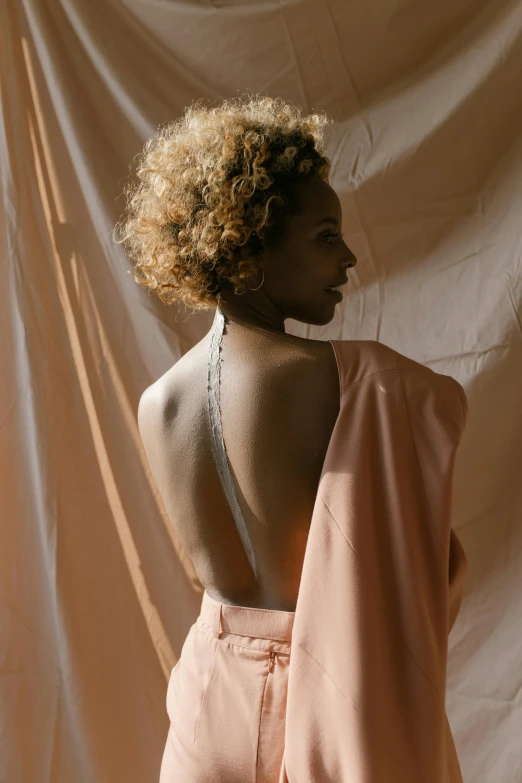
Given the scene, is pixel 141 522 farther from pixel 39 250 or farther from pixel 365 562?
pixel 365 562

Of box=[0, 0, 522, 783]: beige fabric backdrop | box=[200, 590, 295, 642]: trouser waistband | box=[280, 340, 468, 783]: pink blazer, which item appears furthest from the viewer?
box=[0, 0, 522, 783]: beige fabric backdrop

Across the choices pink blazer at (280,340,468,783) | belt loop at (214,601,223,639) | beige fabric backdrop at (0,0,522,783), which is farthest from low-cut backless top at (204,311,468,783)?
beige fabric backdrop at (0,0,522,783)

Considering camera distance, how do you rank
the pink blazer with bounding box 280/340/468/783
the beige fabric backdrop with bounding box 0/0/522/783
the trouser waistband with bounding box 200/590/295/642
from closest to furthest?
the pink blazer with bounding box 280/340/468/783
the trouser waistband with bounding box 200/590/295/642
the beige fabric backdrop with bounding box 0/0/522/783

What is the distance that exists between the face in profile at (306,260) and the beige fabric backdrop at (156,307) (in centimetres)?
85

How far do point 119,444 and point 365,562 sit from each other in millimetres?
1291

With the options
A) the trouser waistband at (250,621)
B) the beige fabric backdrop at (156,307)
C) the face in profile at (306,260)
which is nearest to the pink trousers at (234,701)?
the trouser waistband at (250,621)

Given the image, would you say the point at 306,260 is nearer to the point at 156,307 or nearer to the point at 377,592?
the point at 377,592

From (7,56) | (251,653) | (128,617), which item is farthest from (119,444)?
(251,653)

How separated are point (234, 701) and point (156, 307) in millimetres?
1250

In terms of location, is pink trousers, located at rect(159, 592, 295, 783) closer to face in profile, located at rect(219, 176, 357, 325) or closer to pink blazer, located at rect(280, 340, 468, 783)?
pink blazer, located at rect(280, 340, 468, 783)

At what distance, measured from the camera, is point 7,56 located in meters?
2.06

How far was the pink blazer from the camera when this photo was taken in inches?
36.6

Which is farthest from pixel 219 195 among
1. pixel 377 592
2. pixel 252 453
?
pixel 377 592

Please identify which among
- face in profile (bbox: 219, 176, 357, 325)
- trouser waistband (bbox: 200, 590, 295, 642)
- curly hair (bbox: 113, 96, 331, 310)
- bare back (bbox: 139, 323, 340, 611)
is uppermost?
curly hair (bbox: 113, 96, 331, 310)
